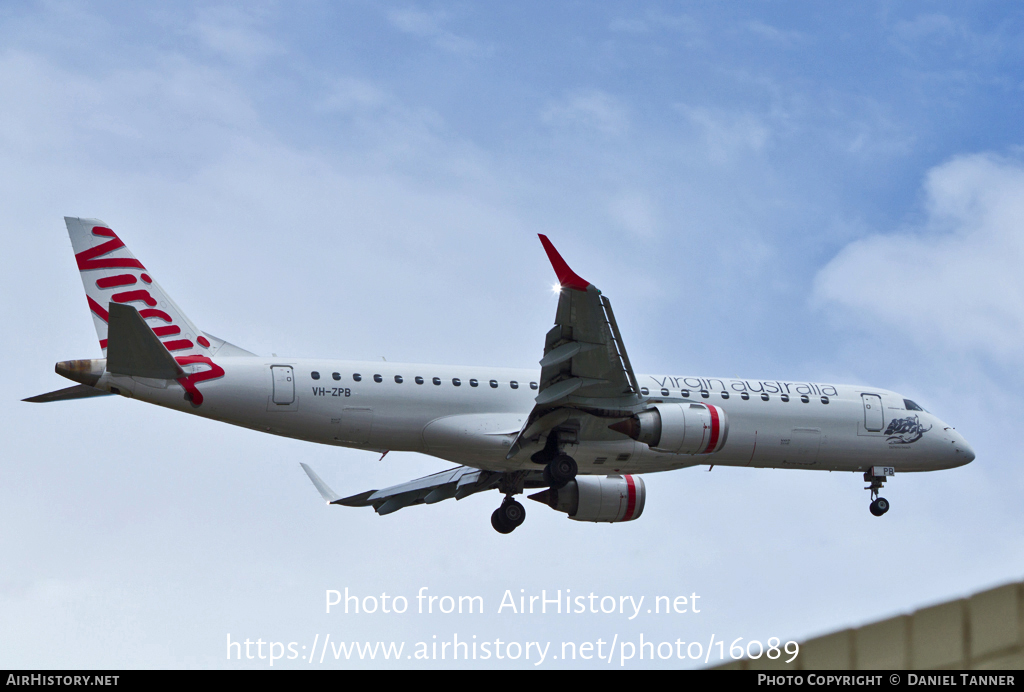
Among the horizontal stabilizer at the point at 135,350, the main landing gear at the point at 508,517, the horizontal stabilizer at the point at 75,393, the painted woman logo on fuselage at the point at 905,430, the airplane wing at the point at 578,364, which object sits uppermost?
the painted woman logo on fuselage at the point at 905,430

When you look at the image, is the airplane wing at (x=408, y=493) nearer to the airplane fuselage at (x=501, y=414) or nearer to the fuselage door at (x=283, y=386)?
the airplane fuselage at (x=501, y=414)

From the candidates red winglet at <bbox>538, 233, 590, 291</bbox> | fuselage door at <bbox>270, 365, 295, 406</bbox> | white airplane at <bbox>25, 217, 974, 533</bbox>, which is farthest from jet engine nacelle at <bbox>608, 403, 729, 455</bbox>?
fuselage door at <bbox>270, 365, 295, 406</bbox>

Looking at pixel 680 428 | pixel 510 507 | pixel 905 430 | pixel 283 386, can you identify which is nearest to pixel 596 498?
pixel 510 507

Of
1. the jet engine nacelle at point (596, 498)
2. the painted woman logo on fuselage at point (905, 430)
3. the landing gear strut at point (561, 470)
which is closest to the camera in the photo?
the landing gear strut at point (561, 470)

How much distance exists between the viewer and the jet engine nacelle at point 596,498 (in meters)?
27.5

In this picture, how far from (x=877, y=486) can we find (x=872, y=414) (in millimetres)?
1891

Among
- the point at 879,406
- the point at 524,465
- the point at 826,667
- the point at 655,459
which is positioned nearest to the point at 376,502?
the point at 524,465

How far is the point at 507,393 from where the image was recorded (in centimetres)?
2577

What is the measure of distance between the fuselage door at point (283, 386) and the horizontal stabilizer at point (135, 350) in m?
1.94

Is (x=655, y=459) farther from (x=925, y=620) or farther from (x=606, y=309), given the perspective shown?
(x=925, y=620)

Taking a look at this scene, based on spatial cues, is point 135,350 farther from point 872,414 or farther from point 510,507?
point 872,414

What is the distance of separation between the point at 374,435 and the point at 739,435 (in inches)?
346

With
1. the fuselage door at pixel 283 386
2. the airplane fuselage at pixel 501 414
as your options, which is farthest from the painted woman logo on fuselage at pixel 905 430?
the fuselage door at pixel 283 386
